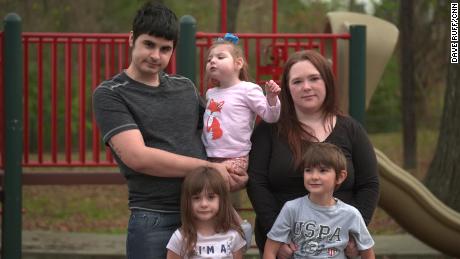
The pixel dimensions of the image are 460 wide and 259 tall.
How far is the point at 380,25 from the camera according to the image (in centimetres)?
825

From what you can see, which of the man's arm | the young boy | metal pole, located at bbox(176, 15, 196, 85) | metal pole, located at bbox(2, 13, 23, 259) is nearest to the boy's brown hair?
the young boy

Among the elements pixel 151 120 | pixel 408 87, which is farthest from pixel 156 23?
pixel 408 87

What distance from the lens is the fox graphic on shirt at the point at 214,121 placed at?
427cm

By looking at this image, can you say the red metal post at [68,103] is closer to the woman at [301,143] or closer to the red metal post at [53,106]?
the red metal post at [53,106]

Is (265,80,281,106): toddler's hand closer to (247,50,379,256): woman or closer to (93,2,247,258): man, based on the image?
(247,50,379,256): woman

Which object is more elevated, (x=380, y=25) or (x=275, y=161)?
(x=380, y=25)

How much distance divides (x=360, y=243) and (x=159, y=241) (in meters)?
0.88

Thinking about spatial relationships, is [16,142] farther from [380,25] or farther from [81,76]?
[380,25]

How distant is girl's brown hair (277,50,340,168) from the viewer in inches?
163

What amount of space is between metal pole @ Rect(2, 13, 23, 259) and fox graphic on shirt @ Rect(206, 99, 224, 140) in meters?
3.01

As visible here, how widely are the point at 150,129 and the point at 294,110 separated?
71 centimetres

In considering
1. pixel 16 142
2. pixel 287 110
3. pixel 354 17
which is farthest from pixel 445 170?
pixel 287 110

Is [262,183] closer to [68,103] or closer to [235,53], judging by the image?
[235,53]

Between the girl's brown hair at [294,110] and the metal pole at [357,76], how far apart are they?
8.42ft
